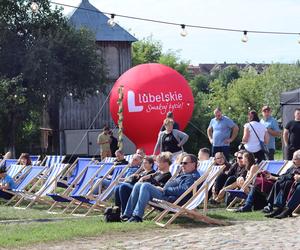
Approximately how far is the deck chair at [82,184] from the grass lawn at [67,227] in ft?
1.97

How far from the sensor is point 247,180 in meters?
13.0

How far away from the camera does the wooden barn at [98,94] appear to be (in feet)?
147

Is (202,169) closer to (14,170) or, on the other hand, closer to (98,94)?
(14,170)

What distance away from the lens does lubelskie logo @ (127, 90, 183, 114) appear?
2595 centimetres

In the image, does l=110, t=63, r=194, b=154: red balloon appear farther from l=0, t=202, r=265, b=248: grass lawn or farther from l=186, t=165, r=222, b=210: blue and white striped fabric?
l=186, t=165, r=222, b=210: blue and white striped fabric

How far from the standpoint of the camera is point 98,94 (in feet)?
146

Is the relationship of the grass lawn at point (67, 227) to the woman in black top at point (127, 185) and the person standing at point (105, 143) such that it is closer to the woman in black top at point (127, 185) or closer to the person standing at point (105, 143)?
the woman in black top at point (127, 185)

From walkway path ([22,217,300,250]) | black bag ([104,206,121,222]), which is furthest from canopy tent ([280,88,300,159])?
walkway path ([22,217,300,250])

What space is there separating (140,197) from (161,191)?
423mm

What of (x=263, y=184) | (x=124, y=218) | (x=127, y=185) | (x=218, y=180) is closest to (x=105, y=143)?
(x=218, y=180)

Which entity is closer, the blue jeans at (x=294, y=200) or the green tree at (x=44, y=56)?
the blue jeans at (x=294, y=200)

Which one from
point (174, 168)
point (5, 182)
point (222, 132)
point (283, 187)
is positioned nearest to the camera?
point (283, 187)

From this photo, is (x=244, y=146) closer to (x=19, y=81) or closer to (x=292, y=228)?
(x=292, y=228)

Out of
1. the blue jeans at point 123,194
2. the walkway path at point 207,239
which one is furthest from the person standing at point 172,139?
the walkway path at point 207,239
